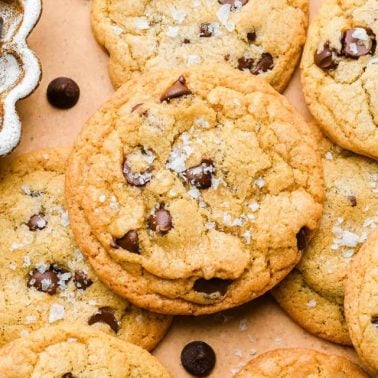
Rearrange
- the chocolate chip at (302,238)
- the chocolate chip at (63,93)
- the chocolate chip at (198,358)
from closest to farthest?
the chocolate chip at (302,238) < the chocolate chip at (198,358) < the chocolate chip at (63,93)

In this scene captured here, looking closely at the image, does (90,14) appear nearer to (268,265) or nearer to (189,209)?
(189,209)

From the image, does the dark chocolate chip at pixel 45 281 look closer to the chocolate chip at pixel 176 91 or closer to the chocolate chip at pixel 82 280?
the chocolate chip at pixel 82 280

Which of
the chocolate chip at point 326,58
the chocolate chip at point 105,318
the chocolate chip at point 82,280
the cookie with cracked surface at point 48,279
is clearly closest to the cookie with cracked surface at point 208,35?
the chocolate chip at point 326,58

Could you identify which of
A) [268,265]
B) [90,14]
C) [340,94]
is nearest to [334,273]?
[268,265]

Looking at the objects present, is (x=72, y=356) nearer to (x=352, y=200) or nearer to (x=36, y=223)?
(x=36, y=223)

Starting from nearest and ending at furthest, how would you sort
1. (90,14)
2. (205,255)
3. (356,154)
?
(205,255) → (356,154) → (90,14)

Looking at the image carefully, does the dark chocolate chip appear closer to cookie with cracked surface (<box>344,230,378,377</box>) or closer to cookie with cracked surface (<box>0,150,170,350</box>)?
cookie with cracked surface (<box>0,150,170,350</box>)
